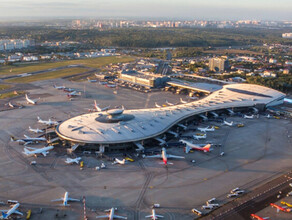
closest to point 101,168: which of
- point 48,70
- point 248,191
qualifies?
point 248,191

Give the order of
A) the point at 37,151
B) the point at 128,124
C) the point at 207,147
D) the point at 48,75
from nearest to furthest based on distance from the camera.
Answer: the point at 37,151, the point at 207,147, the point at 128,124, the point at 48,75

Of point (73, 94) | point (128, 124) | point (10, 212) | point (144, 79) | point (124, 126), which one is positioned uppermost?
point (144, 79)

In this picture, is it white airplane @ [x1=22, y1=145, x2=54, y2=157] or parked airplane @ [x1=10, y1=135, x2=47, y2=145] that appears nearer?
white airplane @ [x1=22, y1=145, x2=54, y2=157]

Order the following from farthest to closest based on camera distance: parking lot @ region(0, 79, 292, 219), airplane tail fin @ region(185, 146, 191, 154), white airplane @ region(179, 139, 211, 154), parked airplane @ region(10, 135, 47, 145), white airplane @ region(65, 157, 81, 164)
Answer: parked airplane @ region(10, 135, 47, 145), airplane tail fin @ region(185, 146, 191, 154), white airplane @ region(179, 139, 211, 154), white airplane @ region(65, 157, 81, 164), parking lot @ region(0, 79, 292, 219)

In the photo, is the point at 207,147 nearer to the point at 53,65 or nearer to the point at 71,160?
the point at 71,160

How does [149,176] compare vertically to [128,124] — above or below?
below

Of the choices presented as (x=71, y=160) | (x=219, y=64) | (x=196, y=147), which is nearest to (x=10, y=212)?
(x=71, y=160)

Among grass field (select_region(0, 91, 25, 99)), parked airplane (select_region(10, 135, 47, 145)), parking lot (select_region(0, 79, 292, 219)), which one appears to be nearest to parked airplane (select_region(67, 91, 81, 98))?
grass field (select_region(0, 91, 25, 99))

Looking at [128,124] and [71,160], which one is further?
[128,124]

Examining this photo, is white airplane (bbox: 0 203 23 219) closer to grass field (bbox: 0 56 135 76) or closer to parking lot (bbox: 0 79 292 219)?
parking lot (bbox: 0 79 292 219)
